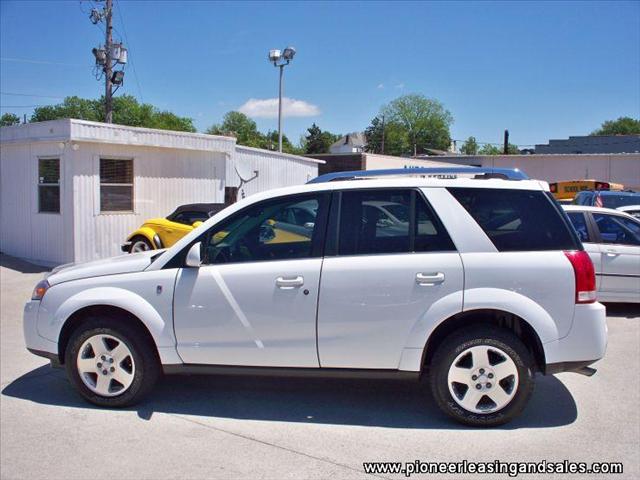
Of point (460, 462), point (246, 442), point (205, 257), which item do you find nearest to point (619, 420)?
point (460, 462)

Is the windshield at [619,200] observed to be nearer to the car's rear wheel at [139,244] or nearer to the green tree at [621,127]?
the car's rear wheel at [139,244]

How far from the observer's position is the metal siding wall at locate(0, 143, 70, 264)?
1256cm

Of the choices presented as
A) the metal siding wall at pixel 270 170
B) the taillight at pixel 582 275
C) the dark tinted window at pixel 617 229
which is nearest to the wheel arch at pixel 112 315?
the taillight at pixel 582 275

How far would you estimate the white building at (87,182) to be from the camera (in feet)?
40.3

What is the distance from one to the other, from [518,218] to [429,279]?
0.83 m

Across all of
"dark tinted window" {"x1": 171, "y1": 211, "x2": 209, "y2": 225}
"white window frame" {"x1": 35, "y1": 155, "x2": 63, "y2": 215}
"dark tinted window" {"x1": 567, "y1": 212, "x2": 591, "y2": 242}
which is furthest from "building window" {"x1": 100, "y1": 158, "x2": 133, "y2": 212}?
"dark tinted window" {"x1": 567, "y1": 212, "x2": 591, "y2": 242}

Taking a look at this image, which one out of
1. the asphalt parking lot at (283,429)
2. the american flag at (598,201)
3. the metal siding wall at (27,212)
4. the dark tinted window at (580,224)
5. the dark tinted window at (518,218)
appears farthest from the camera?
the metal siding wall at (27,212)

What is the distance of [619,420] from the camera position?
4.50m

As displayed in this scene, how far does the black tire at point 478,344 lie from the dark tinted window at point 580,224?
464 cm

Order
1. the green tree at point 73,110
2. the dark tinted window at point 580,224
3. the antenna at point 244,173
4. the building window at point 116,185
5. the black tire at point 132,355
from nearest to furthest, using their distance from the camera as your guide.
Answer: the black tire at point 132,355 → the dark tinted window at point 580,224 → the building window at point 116,185 → the antenna at point 244,173 → the green tree at point 73,110

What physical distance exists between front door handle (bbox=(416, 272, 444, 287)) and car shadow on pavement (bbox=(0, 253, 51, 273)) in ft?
33.8

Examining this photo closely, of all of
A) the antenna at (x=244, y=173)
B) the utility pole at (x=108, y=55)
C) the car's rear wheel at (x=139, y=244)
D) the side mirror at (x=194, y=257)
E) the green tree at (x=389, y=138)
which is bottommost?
the car's rear wheel at (x=139, y=244)

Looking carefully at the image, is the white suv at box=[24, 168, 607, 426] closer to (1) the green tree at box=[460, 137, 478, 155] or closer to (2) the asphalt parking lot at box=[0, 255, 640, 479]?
(2) the asphalt parking lot at box=[0, 255, 640, 479]

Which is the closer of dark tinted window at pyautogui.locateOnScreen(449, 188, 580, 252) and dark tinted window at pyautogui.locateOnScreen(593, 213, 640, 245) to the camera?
dark tinted window at pyautogui.locateOnScreen(449, 188, 580, 252)
